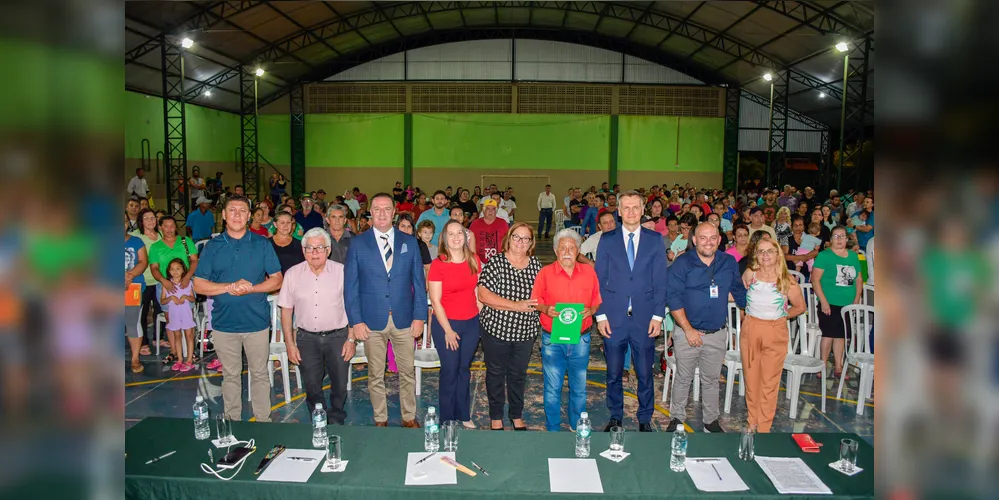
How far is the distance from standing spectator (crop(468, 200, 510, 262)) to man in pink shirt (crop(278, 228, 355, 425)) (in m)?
2.89

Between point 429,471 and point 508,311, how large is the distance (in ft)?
5.14

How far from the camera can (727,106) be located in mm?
20031

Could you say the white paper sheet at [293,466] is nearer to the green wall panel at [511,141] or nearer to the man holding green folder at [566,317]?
the man holding green folder at [566,317]

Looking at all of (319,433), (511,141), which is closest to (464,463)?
(319,433)

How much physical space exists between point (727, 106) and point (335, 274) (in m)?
18.9

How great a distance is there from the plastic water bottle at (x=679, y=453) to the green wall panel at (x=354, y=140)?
60.6 feet

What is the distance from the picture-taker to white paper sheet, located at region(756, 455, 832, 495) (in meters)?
2.30

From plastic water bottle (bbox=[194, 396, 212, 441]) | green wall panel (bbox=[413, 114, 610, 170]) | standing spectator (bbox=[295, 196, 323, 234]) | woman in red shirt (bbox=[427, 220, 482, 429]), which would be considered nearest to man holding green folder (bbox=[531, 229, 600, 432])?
woman in red shirt (bbox=[427, 220, 482, 429])

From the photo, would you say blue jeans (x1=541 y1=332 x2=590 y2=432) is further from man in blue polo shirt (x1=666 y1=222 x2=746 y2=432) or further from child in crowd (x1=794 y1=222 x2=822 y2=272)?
child in crowd (x1=794 y1=222 x2=822 y2=272)

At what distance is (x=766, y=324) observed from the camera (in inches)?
147

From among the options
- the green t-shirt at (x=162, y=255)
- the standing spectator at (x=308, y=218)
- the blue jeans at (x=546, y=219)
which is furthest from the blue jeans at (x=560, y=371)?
the blue jeans at (x=546, y=219)
